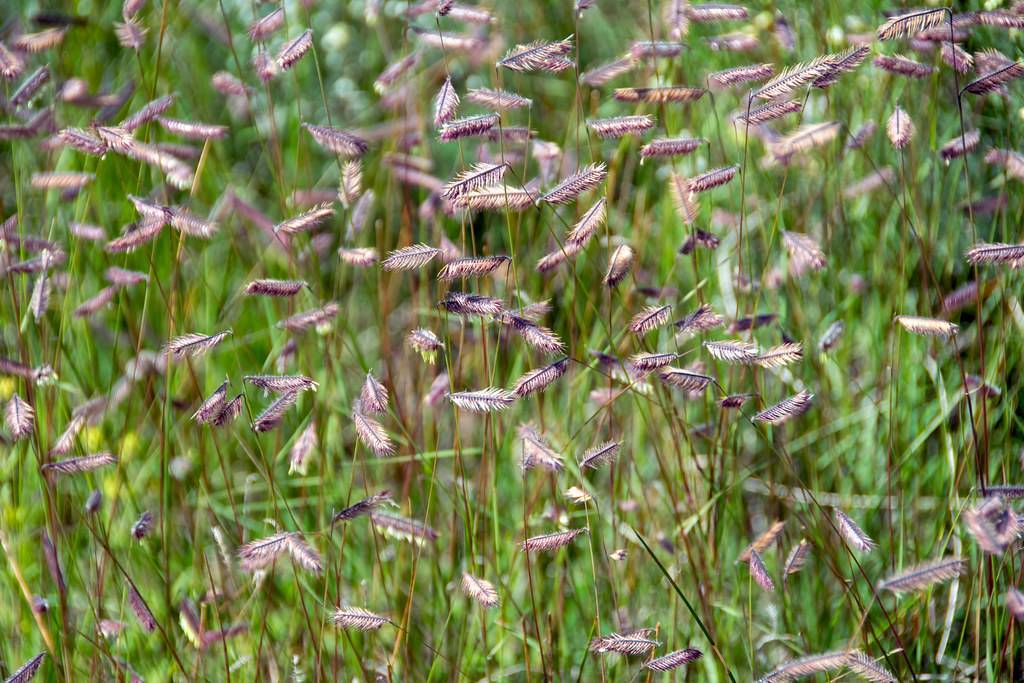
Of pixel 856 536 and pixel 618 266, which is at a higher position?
pixel 618 266

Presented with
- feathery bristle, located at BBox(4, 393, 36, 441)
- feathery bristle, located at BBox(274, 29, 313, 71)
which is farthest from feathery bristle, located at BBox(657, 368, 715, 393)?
feathery bristle, located at BBox(4, 393, 36, 441)

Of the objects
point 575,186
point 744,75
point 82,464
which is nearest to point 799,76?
point 744,75

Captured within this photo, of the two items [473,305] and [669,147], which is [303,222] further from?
[669,147]

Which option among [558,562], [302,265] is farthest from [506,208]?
[302,265]

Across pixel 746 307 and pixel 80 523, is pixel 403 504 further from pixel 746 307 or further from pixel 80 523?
pixel 746 307

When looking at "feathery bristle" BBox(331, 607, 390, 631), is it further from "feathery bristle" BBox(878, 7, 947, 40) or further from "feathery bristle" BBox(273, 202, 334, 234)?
"feathery bristle" BBox(878, 7, 947, 40)
